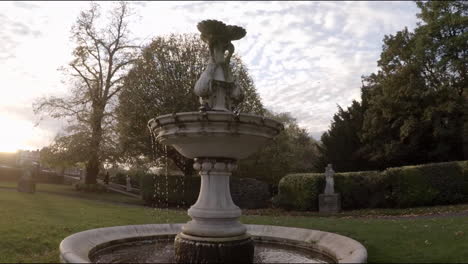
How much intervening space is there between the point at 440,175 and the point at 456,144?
8995mm

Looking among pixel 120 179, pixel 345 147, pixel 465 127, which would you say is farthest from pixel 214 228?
pixel 120 179

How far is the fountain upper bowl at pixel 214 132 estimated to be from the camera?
5.34 m

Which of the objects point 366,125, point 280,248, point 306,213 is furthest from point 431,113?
point 280,248

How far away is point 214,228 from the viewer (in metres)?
5.95

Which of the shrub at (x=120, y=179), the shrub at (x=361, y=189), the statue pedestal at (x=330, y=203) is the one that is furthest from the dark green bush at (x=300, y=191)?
the shrub at (x=120, y=179)

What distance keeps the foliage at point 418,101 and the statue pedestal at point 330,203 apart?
9.91 metres

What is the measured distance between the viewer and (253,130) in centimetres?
553

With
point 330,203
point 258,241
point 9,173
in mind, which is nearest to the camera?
point 258,241

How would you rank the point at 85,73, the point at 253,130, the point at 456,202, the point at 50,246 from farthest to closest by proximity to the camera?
the point at 85,73 → the point at 456,202 → the point at 50,246 → the point at 253,130

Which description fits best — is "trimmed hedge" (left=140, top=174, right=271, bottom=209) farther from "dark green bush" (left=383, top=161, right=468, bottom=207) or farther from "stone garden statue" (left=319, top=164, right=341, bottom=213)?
"dark green bush" (left=383, top=161, right=468, bottom=207)

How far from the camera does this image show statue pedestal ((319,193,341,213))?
19.6 m

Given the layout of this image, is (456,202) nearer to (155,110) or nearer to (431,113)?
(431,113)

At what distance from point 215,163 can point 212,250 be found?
1340mm

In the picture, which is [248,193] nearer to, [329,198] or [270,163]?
[329,198]
